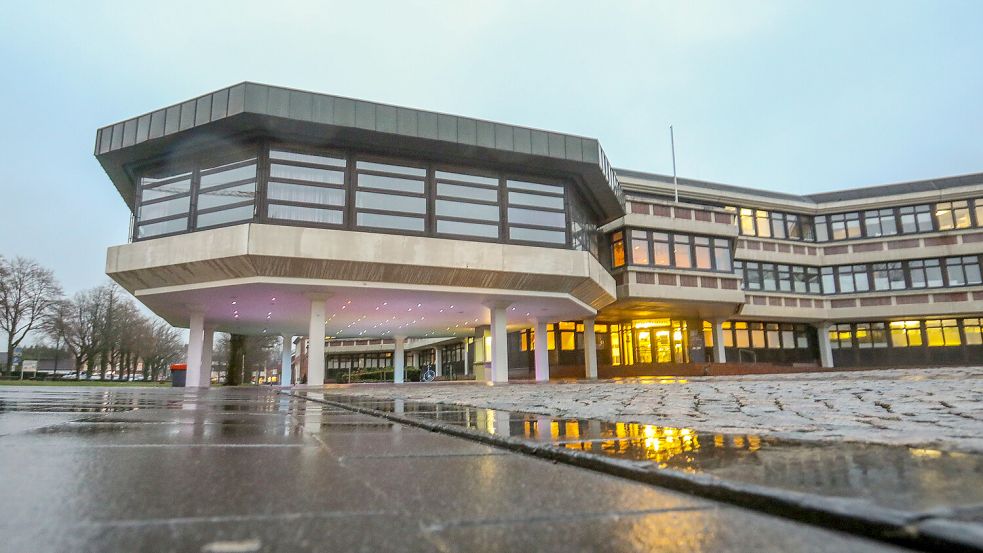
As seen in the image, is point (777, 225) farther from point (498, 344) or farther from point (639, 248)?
point (498, 344)

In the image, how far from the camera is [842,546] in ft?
3.71

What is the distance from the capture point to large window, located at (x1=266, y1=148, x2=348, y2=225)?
20047 millimetres

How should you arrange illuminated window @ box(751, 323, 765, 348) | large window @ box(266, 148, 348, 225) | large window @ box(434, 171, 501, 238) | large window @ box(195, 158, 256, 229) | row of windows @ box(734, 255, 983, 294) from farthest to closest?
illuminated window @ box(751, 323, 765, 348) < row of windows @ box(734, 255, 983, 294) < large window @ box(434, 171, 501, 238) < large window @ box(266, 148, 348, 225) < large window @ box(195, 158, 256, 229)

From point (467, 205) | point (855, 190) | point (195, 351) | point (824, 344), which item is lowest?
point (195, 351)

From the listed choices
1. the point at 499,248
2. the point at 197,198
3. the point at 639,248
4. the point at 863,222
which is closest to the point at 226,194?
the point at 197,198

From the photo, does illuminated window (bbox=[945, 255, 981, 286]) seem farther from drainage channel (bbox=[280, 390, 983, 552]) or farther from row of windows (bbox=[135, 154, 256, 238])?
drainage channel (bbox=[280, 390, 983, 552])

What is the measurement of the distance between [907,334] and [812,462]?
150 feet

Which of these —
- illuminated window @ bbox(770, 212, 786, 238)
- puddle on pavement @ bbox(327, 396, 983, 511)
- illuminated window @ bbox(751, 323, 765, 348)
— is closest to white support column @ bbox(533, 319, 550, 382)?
illuminated window @ bbox(751, 323, 765, 348)

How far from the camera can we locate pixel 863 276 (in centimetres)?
3903

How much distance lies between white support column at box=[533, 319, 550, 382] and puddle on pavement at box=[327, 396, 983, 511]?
24.2 m

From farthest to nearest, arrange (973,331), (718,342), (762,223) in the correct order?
(762,223) → (973,331) → (718,342)

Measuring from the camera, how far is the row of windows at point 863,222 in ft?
125

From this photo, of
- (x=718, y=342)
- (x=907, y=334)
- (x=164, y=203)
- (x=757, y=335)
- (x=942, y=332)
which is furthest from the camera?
(x=907, y=334)

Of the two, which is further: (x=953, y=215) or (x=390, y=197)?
(x=953, y=215)
